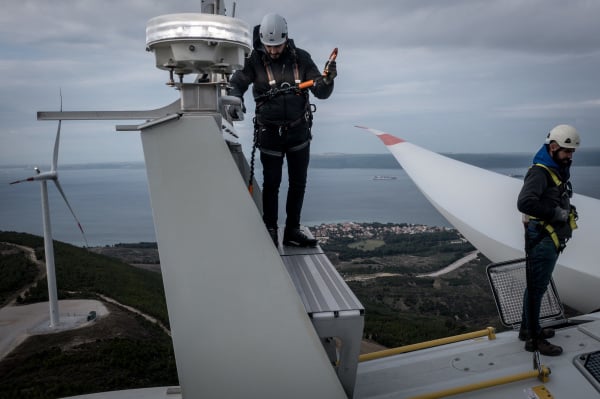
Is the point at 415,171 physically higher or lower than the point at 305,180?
lower

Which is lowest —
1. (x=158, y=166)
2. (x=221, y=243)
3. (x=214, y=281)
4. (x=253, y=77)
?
(x=214, y=281)

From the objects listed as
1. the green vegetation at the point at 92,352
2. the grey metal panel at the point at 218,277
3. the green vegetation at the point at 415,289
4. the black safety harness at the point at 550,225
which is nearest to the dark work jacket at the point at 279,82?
the grey metal panel at the point at 218,277

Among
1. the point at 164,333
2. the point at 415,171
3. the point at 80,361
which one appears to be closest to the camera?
the point at 415,171

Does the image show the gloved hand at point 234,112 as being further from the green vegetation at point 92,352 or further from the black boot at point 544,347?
the green vegetation at point 92,352

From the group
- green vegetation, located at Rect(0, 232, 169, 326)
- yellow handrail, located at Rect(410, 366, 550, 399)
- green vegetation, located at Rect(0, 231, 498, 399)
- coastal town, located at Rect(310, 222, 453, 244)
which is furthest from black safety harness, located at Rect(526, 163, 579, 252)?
coastal town, located at Rect(310, 222, 453, 244)

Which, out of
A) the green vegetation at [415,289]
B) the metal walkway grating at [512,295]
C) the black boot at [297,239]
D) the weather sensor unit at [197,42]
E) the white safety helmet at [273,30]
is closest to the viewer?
the weather sensor unit at [197,42]

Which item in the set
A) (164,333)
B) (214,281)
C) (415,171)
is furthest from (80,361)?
(214,281)

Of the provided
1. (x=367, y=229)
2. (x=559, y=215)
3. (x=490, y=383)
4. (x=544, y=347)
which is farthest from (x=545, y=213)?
(x=367, y=229)

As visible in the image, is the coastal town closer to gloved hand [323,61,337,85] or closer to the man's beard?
the man's beard

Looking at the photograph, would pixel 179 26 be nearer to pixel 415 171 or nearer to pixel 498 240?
pixel 498 240
